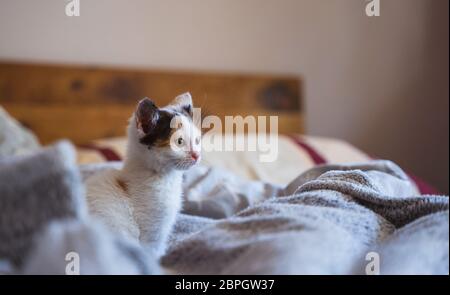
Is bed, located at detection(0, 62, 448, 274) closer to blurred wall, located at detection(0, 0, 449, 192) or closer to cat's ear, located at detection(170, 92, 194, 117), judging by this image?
cat's ear, located at detection(170, 92, 194, 117)

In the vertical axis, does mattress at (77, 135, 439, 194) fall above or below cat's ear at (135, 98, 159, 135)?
below

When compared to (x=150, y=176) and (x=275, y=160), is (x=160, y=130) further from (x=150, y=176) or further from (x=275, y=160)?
(x=275, y=160)

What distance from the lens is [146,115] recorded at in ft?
2.59

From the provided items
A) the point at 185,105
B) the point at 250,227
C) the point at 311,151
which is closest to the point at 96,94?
the point at 311,151

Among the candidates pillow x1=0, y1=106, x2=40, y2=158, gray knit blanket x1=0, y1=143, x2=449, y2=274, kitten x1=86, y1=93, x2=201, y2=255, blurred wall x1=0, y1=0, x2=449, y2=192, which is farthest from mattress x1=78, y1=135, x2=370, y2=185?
gray knit blanket x1=0, y1=143, x2=449, y2=274

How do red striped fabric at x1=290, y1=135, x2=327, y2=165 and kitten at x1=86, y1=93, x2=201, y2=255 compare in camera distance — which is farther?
red striped fabric at x1=290, y1=135, x2=327, y2=165

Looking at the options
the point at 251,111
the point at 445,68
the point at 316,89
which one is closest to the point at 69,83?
the point at 251,111

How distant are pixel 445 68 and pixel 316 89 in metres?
0.68

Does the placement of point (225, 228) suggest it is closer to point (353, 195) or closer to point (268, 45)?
point (353, 195)

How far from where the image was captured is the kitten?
796mm

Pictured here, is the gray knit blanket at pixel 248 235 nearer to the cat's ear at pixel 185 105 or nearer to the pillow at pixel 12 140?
the cat's ear at pixel 185 105

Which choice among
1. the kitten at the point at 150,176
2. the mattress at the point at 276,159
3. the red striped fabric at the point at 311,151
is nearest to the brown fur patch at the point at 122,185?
the kitten at the point at 150,176

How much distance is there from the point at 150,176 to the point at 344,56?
1803 mm
